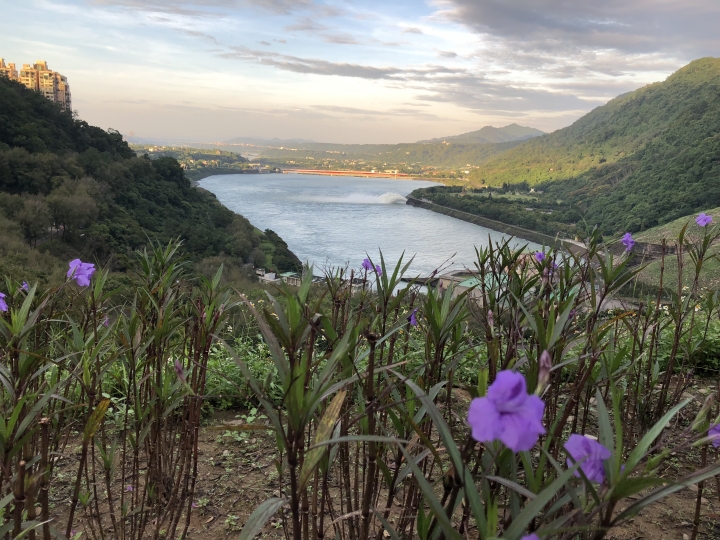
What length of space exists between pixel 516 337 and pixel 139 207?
2458 cm

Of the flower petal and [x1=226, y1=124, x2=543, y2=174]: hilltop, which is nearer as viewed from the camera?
the flower petal

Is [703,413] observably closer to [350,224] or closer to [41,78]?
[350,224]

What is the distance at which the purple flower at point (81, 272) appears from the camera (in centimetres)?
137

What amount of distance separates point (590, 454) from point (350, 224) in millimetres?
33709

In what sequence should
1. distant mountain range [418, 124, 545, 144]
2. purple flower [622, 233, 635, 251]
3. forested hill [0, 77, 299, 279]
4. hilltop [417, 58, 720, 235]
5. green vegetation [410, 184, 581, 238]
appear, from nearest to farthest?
purple flower [622, 233, 635, 251]
forested hill [0, 77, 299, 279]
green vegetation [410, 184, 581, 238]
hilltop [417, 58, 720, 235]
distant mountain range [418, 124, 545, 144]

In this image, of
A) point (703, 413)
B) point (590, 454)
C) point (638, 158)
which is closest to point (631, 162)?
point (638, 158)

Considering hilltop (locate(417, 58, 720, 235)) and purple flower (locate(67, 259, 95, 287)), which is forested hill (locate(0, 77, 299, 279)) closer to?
purple flower (locate(67, 259, 95, 287))

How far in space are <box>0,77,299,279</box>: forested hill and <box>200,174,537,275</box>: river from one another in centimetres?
368

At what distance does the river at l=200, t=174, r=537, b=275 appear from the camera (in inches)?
893

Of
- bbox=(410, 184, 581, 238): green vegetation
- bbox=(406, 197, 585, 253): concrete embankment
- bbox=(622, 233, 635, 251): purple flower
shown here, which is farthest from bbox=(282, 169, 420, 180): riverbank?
bbox=(622, 233, 635, 251): purple flower

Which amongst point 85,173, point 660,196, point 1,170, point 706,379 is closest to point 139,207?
point 85,173

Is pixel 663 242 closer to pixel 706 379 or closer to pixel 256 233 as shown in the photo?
pixel 706 379

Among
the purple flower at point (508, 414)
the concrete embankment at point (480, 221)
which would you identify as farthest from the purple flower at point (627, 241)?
the concrete embankment at point (480, 221)

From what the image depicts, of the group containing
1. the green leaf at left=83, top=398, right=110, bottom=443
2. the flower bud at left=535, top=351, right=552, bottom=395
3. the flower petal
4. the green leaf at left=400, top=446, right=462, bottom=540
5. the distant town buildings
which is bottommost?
the green leaf at left=83, top=398, right=110, bottom=443
